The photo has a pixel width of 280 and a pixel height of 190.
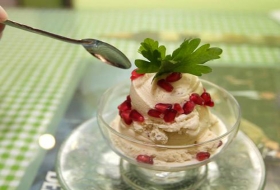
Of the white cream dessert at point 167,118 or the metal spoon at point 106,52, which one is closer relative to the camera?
the white cream dessert at point 167,118

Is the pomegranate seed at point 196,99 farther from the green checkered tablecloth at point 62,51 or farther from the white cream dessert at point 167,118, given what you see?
the green checkered tablecloth at point 62,51

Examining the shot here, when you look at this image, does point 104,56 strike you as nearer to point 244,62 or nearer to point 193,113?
point 193,113

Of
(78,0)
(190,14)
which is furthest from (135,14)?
(78,0)

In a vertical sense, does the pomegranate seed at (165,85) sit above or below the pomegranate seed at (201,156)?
above

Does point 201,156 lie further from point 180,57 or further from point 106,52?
point 106,52

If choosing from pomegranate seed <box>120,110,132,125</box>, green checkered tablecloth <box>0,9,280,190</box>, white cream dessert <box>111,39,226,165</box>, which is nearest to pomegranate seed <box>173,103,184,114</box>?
white cream dessert <box>111,39,226,165</box>

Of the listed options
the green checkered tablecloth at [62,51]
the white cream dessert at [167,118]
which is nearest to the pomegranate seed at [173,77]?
the white cream dessert at [167,118]

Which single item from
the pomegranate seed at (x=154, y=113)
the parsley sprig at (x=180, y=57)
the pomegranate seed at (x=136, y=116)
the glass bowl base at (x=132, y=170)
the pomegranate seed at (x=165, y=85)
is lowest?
the glass bowl base at (x=132, y=170)
